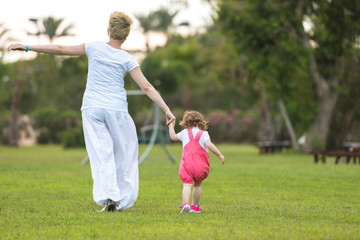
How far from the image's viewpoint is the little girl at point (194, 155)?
286 inches

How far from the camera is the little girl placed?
725cm

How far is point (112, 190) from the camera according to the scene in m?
7.00

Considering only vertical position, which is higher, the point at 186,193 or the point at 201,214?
the point at 186,193

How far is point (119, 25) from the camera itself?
7.21 meters

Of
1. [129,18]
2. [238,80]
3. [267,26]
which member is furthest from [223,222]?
[238,80]

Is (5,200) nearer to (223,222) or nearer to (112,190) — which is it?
(112,190)

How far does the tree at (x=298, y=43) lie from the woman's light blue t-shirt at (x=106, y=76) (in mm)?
17198

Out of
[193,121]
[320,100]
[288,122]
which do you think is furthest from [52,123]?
[193,121]

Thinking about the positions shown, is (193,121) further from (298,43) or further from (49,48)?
(298,43)

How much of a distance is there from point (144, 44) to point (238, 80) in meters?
32.9

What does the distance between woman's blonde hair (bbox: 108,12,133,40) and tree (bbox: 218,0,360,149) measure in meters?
17.1

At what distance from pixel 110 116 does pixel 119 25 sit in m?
1.05

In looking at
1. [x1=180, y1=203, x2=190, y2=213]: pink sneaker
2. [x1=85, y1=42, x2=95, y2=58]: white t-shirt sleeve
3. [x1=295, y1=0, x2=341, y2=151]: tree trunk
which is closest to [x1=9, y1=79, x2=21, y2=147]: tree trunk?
[x1=295, y1=0, x2=341, y2=151]: tree trunk

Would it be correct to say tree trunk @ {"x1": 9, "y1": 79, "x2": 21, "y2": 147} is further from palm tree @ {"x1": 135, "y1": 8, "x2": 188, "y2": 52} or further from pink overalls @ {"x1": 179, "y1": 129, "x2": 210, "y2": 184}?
pink overalls @ {"x1": 179, "y1": 129, "x2": 210, "y2": 184}
